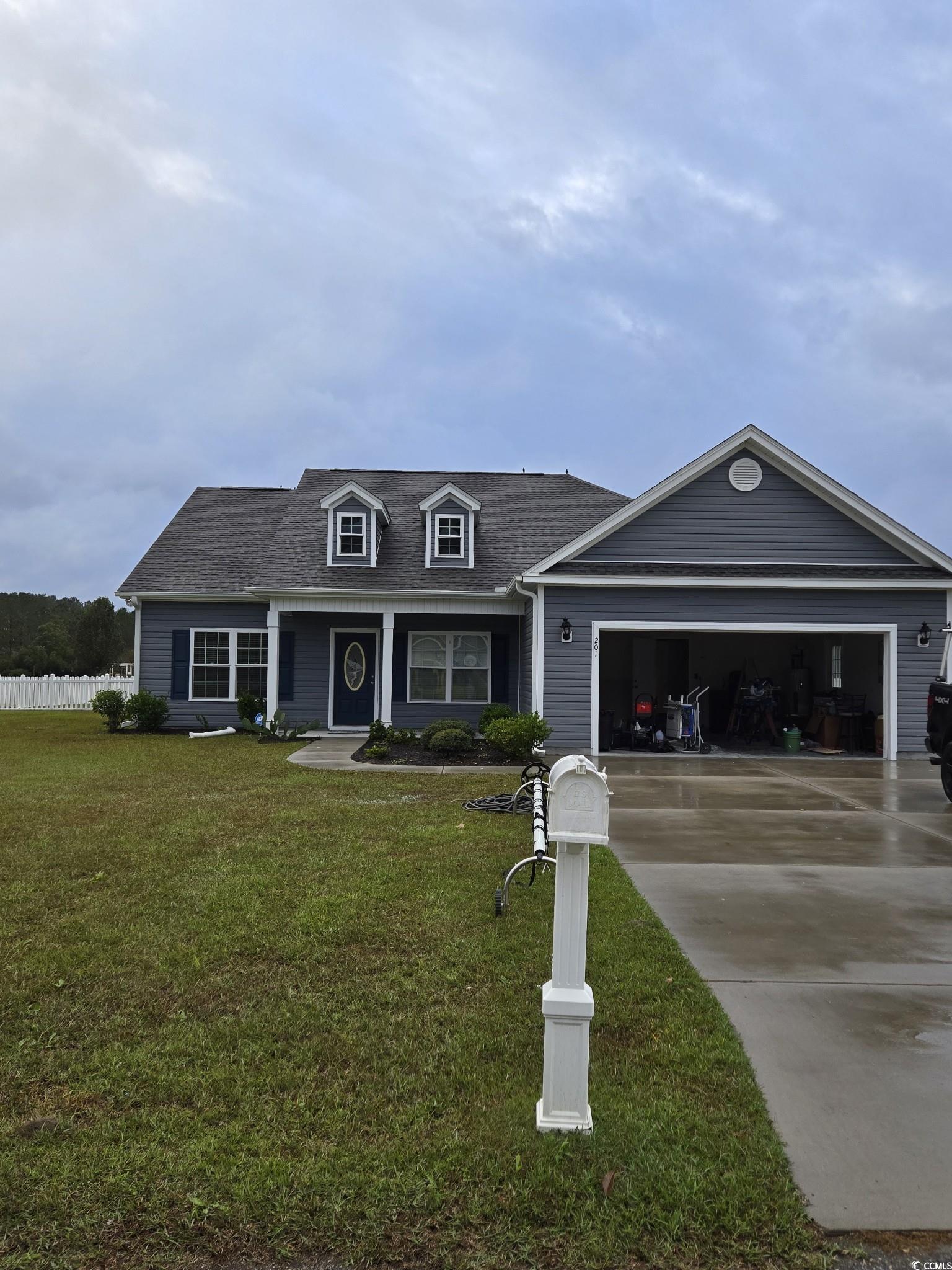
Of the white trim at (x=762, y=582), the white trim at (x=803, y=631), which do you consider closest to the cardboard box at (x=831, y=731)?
the white trim at (x=803, y=631)

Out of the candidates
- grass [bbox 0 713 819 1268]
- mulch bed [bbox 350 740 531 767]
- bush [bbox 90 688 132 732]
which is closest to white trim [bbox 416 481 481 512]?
mulch bed [bbox 350 740 531 767]

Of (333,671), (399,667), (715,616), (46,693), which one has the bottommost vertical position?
(46,693)

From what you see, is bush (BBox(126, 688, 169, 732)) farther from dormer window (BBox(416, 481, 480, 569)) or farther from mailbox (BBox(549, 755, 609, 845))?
mailbox (BBox(549, 755, 609, 845))

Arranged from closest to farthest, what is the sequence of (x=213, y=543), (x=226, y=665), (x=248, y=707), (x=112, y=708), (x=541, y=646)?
1. (x=541, y=646)
2. (x=248, y=707)
3. (x=112, y=708)
4. (x=226, y=665)
5. (x=213, y=543)

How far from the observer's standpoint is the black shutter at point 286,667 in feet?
59.6

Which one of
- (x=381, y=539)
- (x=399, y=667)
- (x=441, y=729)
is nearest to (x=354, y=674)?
(x=399, y=667)

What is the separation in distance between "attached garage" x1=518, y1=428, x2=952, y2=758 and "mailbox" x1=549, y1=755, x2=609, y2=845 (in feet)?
38.2

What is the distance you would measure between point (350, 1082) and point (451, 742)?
10.9 metres

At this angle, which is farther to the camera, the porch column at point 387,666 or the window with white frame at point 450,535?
the window with white frame at point 450,535

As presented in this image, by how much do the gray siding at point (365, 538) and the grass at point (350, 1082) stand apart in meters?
12.3

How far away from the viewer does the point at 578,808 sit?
9.28 feet

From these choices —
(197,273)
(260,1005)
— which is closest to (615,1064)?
(260,1005)

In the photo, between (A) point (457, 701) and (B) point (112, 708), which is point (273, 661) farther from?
(B) point (112, 708)

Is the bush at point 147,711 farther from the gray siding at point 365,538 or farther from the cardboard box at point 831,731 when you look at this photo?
the cardboard box at point 831,731
